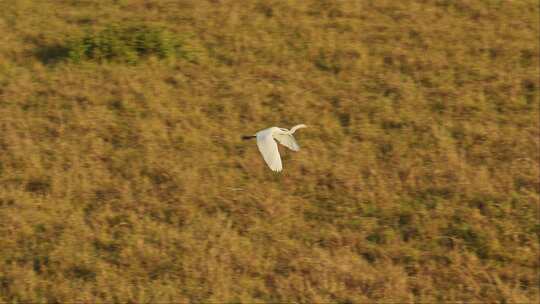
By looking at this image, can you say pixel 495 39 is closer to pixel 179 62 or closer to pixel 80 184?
pixel 179 62

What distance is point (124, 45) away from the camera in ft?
22.3

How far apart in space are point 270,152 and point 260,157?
5.39 feet

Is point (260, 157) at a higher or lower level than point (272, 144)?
lower

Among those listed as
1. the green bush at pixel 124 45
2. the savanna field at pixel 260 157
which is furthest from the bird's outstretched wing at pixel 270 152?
the green bush at pixel 124 45

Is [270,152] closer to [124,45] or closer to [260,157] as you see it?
[260,157]

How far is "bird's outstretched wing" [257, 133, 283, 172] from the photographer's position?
13.4 ft

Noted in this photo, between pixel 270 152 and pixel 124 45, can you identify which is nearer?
pixel 270 152

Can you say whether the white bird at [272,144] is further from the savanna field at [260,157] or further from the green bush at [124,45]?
the green bush at [124,45]

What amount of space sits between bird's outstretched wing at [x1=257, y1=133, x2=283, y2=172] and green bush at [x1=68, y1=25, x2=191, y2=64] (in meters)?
2.87

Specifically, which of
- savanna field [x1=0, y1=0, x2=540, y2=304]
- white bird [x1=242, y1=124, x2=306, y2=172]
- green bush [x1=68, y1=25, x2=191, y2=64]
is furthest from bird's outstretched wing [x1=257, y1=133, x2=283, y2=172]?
green bush [x1=68, y1=25, x2=191, y2=64]

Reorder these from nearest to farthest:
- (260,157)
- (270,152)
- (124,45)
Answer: (270,152) → (260,157) → (124,45)

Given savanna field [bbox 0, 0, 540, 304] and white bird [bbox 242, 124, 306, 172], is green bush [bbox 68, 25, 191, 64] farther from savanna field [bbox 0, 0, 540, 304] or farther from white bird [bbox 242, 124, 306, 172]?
white bird [bbox 242, 124, 306, 172]

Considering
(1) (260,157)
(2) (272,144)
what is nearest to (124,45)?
(1) (260,157)

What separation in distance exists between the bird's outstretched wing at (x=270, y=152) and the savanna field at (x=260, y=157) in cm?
84
